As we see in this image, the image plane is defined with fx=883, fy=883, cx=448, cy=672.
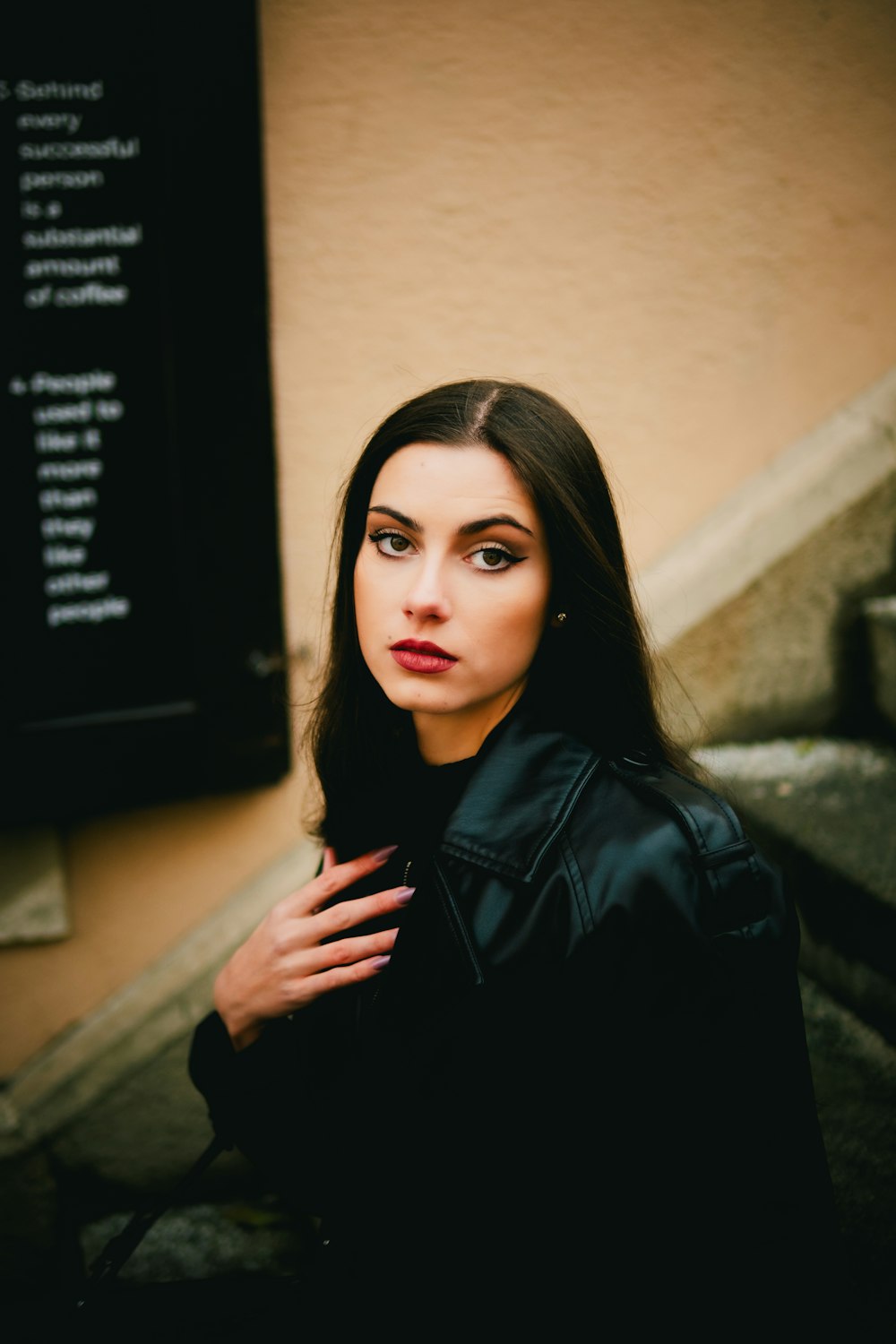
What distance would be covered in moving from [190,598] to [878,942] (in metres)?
1.59

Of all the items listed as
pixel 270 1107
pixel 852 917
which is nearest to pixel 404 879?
pixel 270 1107

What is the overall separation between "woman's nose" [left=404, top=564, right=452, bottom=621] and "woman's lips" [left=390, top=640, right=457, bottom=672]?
1.4 inches

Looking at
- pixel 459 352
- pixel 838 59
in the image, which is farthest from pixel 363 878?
pixel 838 59

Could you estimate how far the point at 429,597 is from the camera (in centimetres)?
108

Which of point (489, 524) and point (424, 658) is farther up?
point (489, 524)

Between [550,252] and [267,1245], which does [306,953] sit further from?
[550,252]

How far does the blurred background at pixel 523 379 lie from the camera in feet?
6.64

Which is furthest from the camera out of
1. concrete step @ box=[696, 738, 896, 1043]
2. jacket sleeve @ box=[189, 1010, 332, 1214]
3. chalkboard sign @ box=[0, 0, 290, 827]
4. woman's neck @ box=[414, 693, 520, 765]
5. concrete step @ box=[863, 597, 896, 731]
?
concrete step @ box=[863, 597, 896, 731]

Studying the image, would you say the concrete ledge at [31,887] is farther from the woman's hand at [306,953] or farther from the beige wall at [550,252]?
the woman's hand at [306,953]

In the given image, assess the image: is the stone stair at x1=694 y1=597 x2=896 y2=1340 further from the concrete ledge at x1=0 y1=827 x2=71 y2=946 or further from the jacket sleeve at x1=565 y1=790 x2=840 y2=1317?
the concrete ledge at x1=0 y1=827 x2=71 y2=946

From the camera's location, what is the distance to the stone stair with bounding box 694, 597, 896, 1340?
5.00 ft

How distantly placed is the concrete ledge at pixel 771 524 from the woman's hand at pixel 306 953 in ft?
3.79

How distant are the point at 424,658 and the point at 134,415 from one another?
1.18m

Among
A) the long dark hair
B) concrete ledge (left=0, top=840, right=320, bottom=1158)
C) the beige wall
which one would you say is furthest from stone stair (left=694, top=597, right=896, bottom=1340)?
concrete ledge (left=0, top=840, right=320, bottom=1158)
